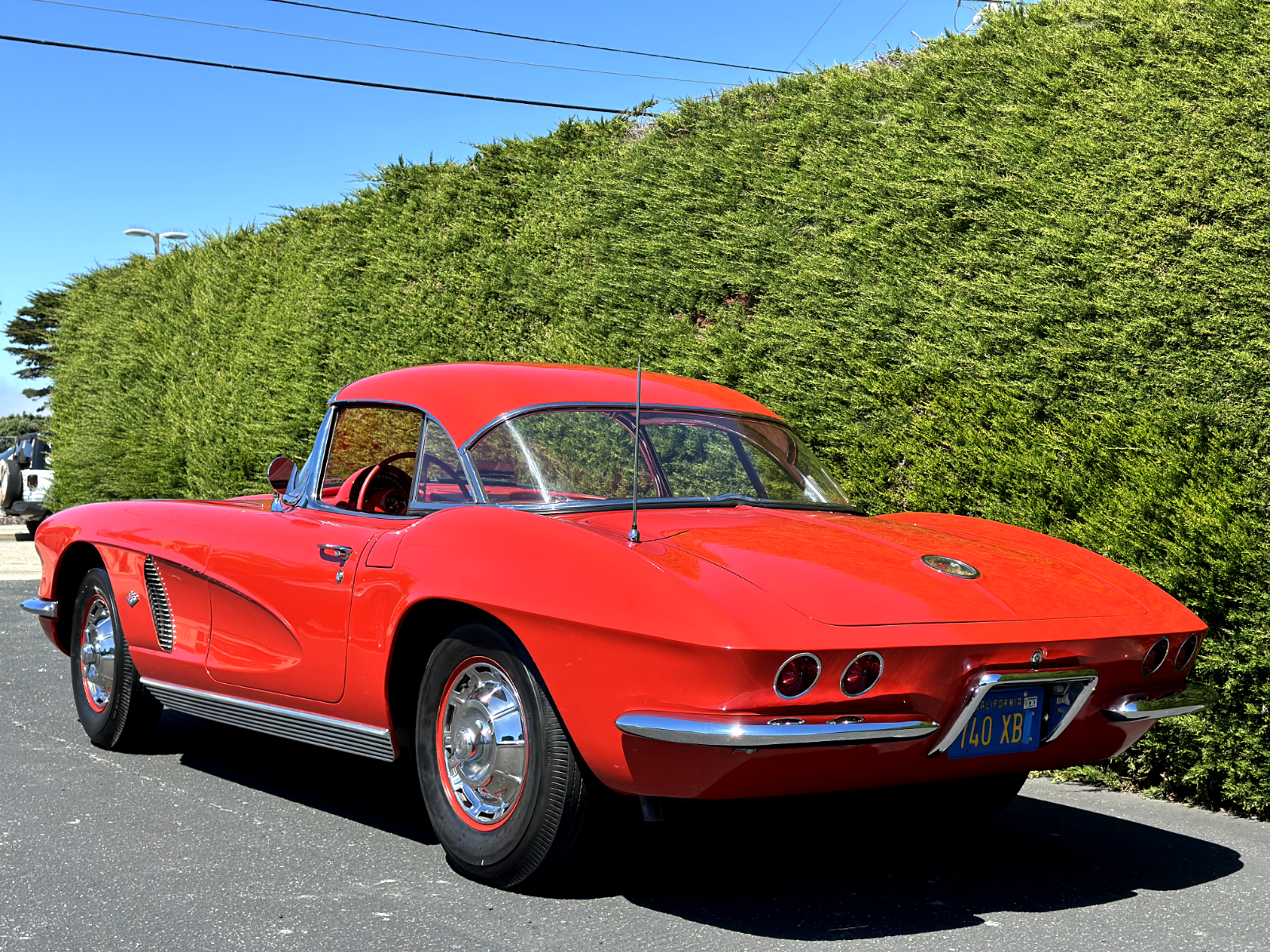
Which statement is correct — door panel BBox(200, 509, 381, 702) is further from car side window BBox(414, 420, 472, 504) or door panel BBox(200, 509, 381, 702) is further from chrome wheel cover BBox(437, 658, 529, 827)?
chrome wheel cover BBox(437, 658, 529, 827)

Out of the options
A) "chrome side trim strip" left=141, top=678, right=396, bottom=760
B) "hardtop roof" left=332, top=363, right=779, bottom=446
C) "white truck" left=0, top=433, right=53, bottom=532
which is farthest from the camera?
"white truck" left=0, top=433, right=53, bottom=532

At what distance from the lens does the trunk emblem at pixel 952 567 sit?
3.62 m

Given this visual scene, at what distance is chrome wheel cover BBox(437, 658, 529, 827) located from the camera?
361cm

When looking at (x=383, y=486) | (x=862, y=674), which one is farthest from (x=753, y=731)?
(x=383, y=486)

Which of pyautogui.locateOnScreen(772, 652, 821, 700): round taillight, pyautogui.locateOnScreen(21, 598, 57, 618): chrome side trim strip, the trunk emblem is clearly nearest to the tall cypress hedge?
the trunk emblem

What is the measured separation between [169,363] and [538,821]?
13266mm

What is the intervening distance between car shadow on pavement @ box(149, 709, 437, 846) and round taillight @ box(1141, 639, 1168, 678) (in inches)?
90.5

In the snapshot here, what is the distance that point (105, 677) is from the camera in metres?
5.50

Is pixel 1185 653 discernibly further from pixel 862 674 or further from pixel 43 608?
pixel 43 608

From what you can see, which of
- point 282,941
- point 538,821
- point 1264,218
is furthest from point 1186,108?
point 282,941

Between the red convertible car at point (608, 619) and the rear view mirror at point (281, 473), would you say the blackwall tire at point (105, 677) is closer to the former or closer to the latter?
the red convertible car at point (608, 619)

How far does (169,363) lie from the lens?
606 inches

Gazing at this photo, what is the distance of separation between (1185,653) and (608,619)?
183 centimetres

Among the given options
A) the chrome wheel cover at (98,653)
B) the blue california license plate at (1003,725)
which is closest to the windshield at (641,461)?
the blue california license plate at (1003,725)
